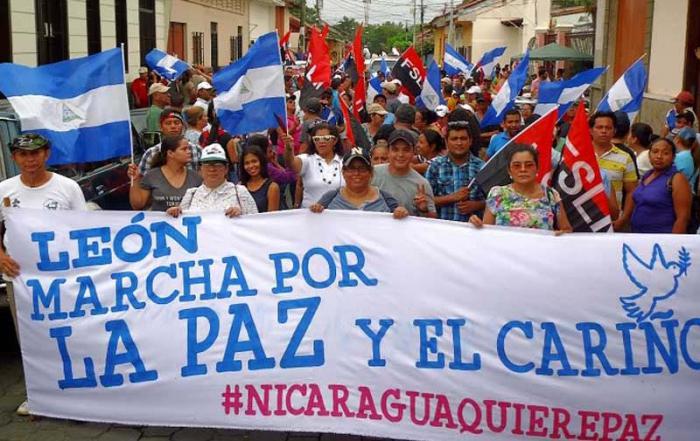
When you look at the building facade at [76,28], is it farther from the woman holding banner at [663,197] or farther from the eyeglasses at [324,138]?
the woman holding banner at [663,197]

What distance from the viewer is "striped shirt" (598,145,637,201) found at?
6.66 m

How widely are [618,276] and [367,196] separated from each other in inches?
63.0

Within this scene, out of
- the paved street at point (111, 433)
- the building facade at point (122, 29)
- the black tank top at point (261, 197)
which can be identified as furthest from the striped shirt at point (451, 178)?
the building facade at point (122, 29)

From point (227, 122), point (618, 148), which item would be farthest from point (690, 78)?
Result: point (227, 122)

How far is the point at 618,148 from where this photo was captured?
6883mm

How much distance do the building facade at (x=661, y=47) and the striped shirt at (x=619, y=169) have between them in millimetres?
7511

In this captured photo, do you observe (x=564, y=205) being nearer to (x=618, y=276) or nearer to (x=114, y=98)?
(x=618, y=276)

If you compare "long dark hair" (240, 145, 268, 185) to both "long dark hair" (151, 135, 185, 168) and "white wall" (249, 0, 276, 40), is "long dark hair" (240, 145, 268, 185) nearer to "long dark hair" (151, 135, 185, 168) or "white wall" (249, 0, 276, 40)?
"long dark hair" (151, 135, 185, 168)

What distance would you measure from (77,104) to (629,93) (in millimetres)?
5558

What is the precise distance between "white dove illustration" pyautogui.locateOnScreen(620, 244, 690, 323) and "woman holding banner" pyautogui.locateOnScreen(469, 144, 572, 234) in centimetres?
55

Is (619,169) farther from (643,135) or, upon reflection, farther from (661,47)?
(661,47)

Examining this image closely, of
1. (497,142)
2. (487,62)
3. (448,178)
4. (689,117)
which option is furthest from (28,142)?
(487,62)

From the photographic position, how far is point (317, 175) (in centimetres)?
666

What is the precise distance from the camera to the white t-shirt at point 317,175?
6.62 meters
